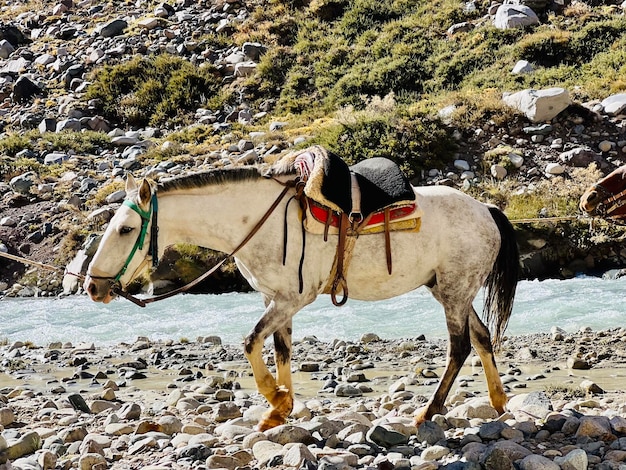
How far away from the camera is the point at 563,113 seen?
20.5 m

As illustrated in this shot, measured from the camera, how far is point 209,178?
5.44m

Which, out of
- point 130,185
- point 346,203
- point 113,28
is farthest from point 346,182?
point 113,28

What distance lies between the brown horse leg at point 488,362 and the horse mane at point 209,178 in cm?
213

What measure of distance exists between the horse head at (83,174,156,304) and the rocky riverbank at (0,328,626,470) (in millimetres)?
1044

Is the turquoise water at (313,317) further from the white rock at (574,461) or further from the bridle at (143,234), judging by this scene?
the white rock at (574,461)

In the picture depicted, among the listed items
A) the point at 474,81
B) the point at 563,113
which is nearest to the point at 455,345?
the point at 563,113

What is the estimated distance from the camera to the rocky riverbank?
15.1 feet

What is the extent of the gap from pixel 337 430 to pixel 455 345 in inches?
45.9

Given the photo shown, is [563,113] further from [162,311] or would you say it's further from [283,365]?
[283,365]

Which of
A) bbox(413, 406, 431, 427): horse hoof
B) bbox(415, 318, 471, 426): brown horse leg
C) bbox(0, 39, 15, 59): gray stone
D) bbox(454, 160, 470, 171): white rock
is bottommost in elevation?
bbox(454, 160, 470, 171): white rock

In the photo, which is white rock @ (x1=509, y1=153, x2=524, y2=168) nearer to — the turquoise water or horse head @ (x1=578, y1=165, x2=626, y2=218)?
the turquoise water

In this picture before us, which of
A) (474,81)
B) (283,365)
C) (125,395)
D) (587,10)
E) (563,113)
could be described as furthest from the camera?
(587,10)

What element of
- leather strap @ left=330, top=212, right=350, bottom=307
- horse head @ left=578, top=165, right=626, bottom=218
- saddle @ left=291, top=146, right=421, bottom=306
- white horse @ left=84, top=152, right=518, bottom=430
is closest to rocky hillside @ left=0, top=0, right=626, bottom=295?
horse head @ left=578, top=165, right=626, bottom=218

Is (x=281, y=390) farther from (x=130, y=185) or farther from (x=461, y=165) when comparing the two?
(x=461, y=165)
